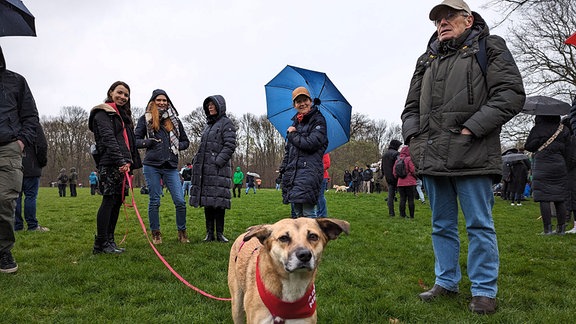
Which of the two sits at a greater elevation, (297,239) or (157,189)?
(157,189)

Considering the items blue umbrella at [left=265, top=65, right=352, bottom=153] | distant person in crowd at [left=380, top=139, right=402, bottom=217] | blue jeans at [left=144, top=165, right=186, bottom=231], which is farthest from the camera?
distant person in crowd at [left=380, top=139, right=402, bottom=217]

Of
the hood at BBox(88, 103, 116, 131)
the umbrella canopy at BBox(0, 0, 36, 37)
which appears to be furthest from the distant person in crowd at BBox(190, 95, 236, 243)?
the umbrella canopy at BBox(0, 0, 36, 37)

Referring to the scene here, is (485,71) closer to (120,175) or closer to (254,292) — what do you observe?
(254,292)

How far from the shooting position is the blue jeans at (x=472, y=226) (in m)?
3.49

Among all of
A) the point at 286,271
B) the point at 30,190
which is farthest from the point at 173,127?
the point at 286,271

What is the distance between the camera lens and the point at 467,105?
3518mm

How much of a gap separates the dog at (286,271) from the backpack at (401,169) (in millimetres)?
8528

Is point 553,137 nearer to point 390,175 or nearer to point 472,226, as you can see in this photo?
point 390,175

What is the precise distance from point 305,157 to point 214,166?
202cm

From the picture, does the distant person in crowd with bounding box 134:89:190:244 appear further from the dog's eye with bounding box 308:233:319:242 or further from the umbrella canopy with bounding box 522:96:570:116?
the umbrella canopy with bounding box 522:96:570:116

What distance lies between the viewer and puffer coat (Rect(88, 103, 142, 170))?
5.54 m

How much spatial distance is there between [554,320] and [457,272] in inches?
35.4

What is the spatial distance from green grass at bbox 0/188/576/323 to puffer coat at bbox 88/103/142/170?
1.41 meters

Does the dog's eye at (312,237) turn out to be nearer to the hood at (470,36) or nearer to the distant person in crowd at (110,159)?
the hood at (470,36)
